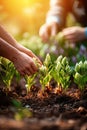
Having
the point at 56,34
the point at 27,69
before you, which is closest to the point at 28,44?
the point at 56,34

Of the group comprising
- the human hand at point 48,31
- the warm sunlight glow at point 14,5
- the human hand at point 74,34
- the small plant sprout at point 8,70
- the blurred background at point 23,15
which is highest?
the warm sunlight glow at point 14,5

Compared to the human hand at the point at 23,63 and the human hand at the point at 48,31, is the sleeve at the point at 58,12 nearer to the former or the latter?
the human hand at the point at 48,31

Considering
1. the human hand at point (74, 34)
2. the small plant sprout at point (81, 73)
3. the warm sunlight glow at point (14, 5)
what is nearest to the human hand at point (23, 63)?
the small plant sprout at point (81, 73)

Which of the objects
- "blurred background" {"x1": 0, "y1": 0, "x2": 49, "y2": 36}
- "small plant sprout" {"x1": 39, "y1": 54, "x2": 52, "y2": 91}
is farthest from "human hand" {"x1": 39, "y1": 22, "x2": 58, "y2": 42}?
"blurred background" {"x1": 0, "y1": 0, "x2": 49, "y2": 36}

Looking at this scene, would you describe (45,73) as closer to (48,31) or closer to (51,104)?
(51,104)

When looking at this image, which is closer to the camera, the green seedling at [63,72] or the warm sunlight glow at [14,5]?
the green seedling at [63,72]

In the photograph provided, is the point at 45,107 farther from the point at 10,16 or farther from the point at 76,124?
the point at 10,16
